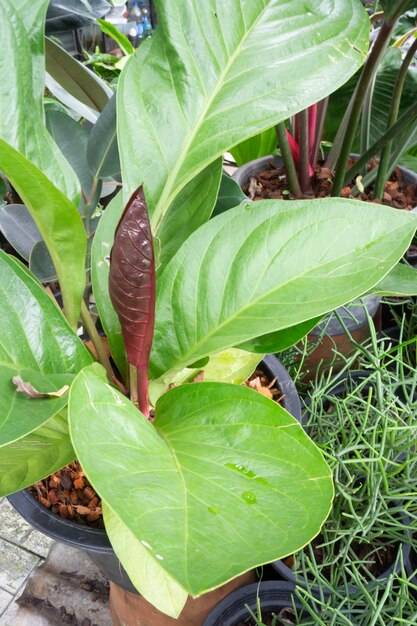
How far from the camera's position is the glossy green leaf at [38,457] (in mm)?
520

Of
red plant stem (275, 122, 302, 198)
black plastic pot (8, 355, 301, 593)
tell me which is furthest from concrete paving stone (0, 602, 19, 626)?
red plant stem (275, 122, 302, 198)

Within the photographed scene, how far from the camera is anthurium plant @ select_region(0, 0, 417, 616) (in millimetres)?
391

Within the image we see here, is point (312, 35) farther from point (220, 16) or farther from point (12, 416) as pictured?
point (12, 416)

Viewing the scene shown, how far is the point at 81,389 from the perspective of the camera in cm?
41

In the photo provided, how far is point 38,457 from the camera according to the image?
21.2 inches

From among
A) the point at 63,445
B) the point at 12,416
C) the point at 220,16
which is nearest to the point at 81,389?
the point at 12,416

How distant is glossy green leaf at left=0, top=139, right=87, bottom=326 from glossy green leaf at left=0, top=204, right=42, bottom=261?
216 millimetres

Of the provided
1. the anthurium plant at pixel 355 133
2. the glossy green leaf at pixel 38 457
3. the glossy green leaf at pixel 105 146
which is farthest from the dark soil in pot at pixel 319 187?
the glossy green leaf at pixel 38 457

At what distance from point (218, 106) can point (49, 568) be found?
37.3 inches

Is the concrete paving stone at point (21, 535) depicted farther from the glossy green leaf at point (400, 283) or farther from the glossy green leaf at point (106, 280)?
the glossy green leaf at point (400, 283)

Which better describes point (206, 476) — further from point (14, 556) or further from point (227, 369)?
point (14, 556)

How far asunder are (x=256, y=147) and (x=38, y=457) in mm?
1069

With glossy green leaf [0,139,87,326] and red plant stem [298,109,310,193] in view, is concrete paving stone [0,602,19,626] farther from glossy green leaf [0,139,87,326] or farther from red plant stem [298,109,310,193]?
red plant stem [298,109,310,193]

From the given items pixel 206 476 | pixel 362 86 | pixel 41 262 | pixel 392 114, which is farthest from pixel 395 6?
pixel 206 476
